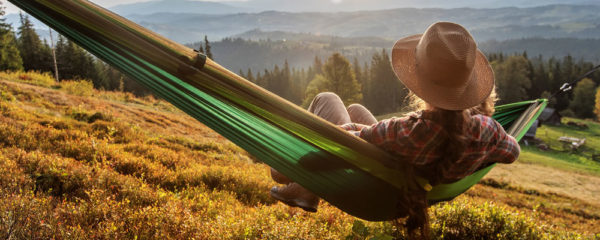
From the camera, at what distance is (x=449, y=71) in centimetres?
162

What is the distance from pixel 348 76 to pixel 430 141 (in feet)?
99.1

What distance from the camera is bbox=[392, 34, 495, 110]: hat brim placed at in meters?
1.59

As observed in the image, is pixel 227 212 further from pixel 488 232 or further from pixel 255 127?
pixel 488 232

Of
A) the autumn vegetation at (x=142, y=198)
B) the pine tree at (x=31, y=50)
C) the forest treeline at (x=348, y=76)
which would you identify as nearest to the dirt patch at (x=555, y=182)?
the forest treeline at (x=348, y=76)

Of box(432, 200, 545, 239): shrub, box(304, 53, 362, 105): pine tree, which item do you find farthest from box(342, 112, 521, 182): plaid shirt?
box(304, 53, 362, 105): pine tree

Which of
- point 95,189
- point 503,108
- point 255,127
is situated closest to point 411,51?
point 255,127

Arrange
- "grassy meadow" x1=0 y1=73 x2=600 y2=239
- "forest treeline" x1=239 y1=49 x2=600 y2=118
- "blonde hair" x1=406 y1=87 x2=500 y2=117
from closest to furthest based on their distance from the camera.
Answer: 1. "blonde hair" x1=406 y1=87 x2=500 y2=117
2. "grassy meadow" x1=0 y1=73 x2=600 y2=239
3. "forest treeline" x1=239 y1=49 x2=600 y2=118

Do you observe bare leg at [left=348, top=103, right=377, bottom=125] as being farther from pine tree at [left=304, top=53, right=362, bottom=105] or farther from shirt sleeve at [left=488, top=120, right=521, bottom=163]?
pine tree at [left=304, top=53, right=362, bottom=105]

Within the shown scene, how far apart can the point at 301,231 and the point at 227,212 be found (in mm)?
656

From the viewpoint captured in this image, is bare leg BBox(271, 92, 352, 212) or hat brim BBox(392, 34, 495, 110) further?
bare leg BBox(271, 92, 352, 212)

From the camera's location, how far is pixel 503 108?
11.3 ft

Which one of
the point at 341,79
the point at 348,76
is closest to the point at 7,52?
the point at 341,79

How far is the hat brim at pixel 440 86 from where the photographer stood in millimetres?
1594

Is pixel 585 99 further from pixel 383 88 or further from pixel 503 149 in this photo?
pixel 503 149
